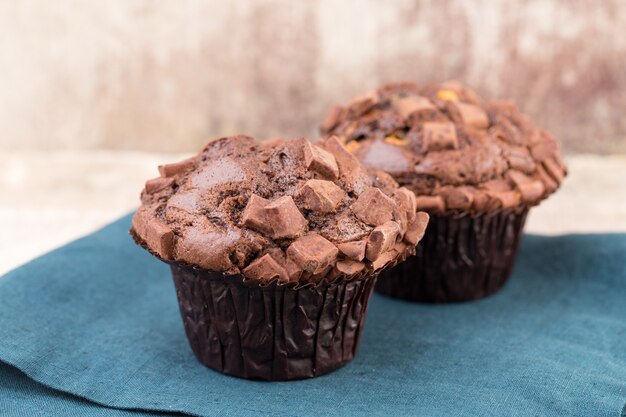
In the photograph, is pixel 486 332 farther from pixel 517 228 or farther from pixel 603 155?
pixel 603 155

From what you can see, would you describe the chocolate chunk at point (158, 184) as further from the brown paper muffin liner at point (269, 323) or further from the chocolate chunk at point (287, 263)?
the chocolate chunk at point (287, 263)

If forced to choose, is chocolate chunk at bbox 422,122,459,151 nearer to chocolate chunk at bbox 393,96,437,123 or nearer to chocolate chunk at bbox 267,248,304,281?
chocolate chunk at bbox 393,96,437,123

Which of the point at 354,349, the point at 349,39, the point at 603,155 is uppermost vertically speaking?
the point at 349,39

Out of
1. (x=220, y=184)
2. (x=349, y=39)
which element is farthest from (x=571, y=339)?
(x=349, y=39)

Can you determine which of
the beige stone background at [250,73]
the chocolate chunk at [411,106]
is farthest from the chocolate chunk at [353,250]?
the beige stone background at [250,73]

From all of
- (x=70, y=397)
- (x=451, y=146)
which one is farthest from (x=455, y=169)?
(x=70, y=397)

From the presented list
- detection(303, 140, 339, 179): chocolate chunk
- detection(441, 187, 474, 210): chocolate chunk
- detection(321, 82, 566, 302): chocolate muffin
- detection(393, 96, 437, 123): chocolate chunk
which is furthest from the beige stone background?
detection(303, 140, 339, 179): chocolate chunk
